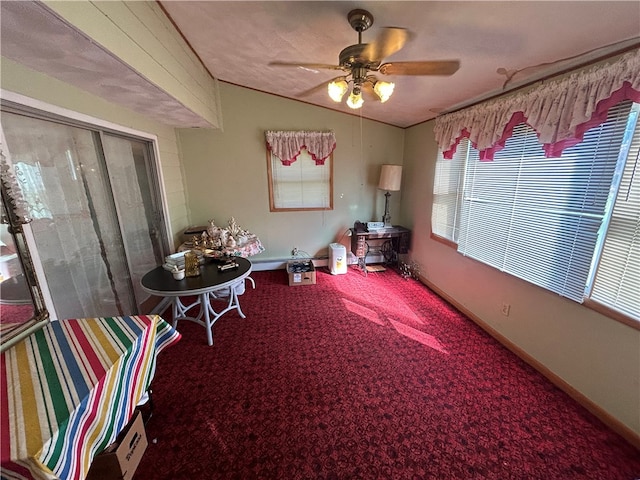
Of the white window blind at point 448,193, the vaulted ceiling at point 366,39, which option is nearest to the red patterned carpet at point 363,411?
the white window blind at point 448,193

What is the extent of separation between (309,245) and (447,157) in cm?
229

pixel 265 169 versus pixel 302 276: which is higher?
pixel 265 169

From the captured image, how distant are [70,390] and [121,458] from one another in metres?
0.64

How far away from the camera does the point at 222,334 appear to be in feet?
7.71

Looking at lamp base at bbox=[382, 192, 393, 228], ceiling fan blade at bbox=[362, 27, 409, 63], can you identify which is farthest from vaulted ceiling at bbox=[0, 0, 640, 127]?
lamp base at bbox=[382, 192, 393, 228]

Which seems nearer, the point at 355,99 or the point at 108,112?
Result: the point at 355,99

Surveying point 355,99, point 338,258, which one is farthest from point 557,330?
point 338,258

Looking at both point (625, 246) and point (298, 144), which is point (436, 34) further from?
point (298, 144)

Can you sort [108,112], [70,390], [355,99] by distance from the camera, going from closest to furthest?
[70,390], [355,99], [108,112]

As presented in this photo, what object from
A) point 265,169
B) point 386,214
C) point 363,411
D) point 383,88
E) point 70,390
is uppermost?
point 383,88

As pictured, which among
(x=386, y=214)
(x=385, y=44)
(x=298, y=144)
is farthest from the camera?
(x=386, y=214)

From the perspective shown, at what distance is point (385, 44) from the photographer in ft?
Result: 4.21

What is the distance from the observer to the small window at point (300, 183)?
3701 millimetres

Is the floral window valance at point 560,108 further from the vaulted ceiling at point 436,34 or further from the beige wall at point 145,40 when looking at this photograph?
the beige wall at point 145,40
